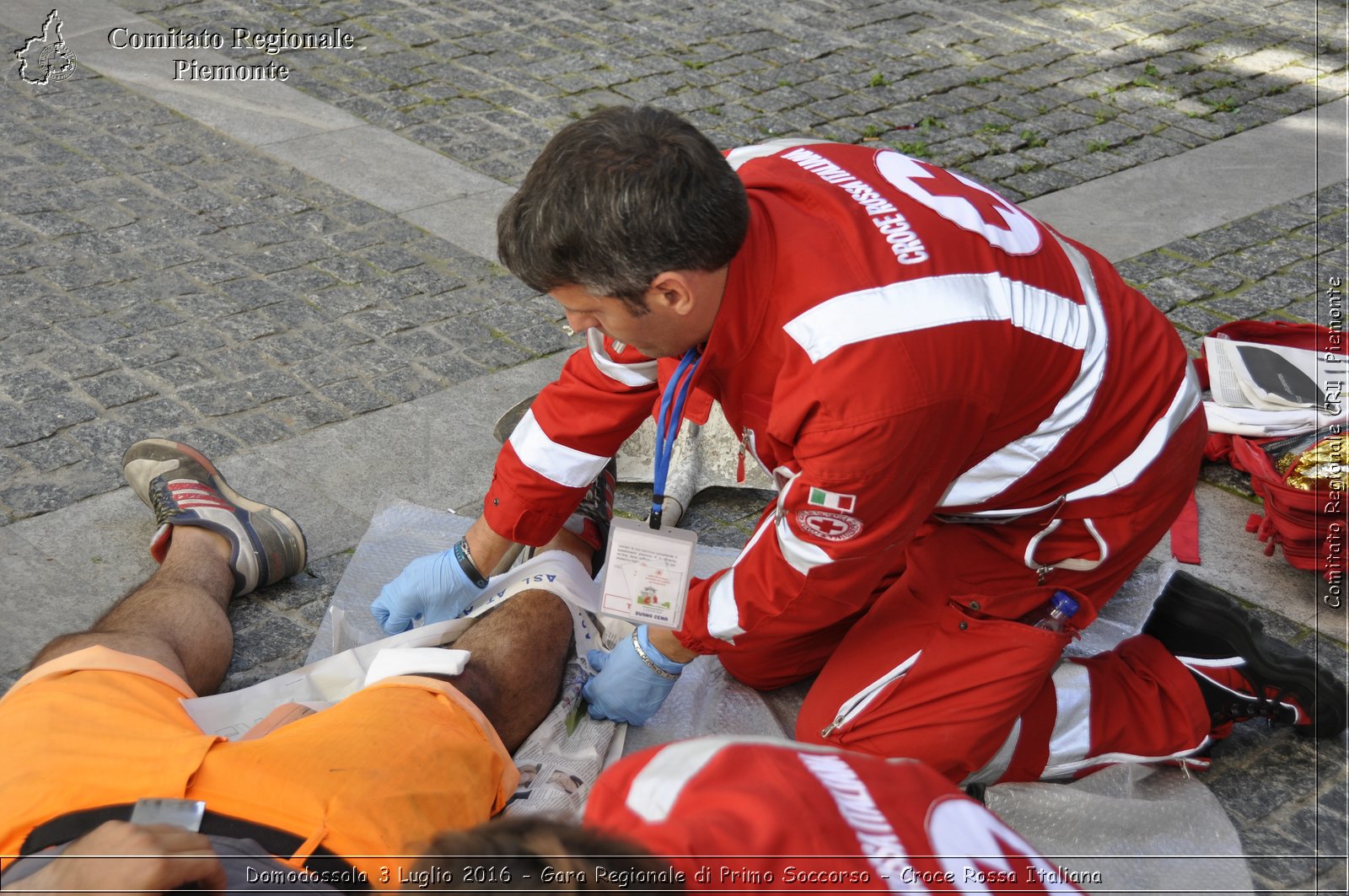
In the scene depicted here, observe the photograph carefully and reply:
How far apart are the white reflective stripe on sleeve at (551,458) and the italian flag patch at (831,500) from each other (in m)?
0.64

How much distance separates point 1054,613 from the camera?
7.34 feet

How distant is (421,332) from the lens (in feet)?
11.7

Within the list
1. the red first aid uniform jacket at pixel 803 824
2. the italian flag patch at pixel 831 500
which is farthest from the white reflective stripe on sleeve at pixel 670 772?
the italian flag patch at pixel 831 500

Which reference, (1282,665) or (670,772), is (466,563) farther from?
(1282,665)

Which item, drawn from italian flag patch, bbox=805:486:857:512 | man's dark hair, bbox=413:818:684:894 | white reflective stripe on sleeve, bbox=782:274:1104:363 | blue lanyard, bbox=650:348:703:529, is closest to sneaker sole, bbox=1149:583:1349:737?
white reflective stripe on sleeve, bbox=782:274:1104:363

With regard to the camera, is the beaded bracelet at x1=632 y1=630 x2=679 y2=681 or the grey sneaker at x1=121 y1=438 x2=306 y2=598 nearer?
the beaded bracelet at x1=632 y1=630 x2=679 y2=681

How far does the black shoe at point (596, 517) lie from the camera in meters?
2.67

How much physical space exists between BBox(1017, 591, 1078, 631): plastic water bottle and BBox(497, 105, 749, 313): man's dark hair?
37.4 inches

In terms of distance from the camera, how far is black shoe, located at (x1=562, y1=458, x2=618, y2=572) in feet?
8.77

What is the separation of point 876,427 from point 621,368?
24.6 inches

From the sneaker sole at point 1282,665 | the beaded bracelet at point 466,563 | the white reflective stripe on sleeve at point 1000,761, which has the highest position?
the beaded bracelet at point 466,563

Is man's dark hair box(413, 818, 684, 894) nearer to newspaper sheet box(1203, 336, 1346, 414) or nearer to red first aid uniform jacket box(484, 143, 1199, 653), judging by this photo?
red first aid uniform jacket box(484, 143, 1199, 653)

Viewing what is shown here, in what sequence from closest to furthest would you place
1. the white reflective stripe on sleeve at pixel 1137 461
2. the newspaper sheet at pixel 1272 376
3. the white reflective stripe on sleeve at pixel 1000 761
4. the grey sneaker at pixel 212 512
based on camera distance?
the white reflective stripe on sleeve at pixel 1137 461 → the white reflective stripe on sleeve at pixel 1000 761 → the grey sneaker at pixel 212 512 → the newspaper sheet at pixel 1272 376

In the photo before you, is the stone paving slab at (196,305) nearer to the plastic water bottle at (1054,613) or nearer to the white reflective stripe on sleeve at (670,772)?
the plastic water bottle at (1054,613)
